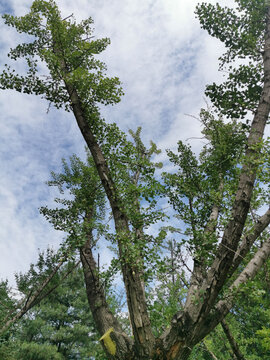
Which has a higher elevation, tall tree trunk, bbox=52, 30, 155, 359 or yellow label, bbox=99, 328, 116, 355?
tall tree trunk, bbox=52, 30, 155, 359

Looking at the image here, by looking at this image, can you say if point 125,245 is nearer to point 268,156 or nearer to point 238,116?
point 268,156

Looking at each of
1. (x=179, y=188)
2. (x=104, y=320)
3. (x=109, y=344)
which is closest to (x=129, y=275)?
(x=109, y=344)

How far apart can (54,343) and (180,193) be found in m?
18.5

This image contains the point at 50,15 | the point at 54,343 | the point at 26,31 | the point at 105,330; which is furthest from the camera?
the point at 54,343

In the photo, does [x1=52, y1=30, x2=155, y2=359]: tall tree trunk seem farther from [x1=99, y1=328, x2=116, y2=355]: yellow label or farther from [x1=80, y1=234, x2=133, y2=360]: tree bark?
[x1=99, y1=328, x2=116, y2=355]: yellow label

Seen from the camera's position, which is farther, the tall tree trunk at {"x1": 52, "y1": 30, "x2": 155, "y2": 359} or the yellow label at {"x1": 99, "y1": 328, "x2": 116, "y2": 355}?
the yellow label at {"x1": 99, "y1": 328, "x2": 116, "y2": 355}

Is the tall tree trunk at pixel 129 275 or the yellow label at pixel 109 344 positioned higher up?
the tall tree trunk at pixel 129 275

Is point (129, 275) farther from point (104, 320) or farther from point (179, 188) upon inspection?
point (179, 188)

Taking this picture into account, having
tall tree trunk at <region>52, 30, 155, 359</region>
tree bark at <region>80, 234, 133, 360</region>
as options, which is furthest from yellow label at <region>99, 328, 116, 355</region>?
tall tree trunk at <region>52, 30, 155, 359</region>

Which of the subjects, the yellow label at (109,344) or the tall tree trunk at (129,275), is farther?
the yellow label at (109,344)

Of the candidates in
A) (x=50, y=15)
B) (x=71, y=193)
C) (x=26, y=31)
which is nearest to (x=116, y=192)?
(x=50, y=15)

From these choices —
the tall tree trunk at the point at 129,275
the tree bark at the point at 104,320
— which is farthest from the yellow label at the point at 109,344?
the tall tree trunk at the point at 129,275

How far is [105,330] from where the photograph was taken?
4.48 m

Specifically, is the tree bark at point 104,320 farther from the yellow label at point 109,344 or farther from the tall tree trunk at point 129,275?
the tall tree trunk at point 129,275
